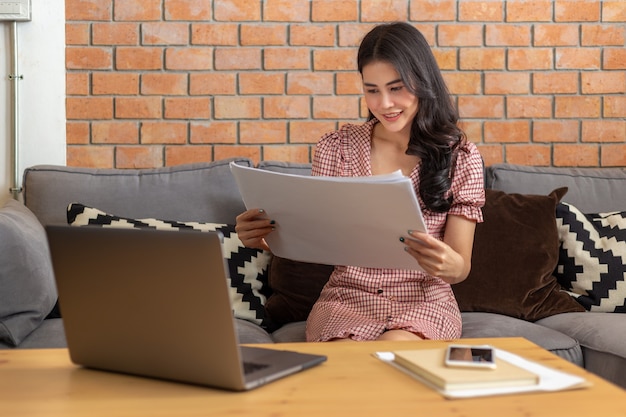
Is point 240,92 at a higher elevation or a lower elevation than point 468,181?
higher

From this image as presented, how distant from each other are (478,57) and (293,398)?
2201 mm

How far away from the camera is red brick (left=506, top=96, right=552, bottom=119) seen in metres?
3.04

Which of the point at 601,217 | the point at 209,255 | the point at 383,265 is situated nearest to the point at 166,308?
the point at 209,255

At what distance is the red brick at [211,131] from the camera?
2973mm

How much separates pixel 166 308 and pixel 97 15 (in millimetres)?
2092

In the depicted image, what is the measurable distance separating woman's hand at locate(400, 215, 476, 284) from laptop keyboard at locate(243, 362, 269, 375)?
0.58m

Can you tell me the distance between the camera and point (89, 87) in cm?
294

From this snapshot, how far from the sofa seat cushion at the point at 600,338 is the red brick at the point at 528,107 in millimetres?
951

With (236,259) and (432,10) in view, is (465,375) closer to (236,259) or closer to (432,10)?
(236,259)

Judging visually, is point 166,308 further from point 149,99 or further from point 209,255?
point 149,99

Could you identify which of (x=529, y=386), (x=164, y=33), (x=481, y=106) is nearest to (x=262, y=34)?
(x=164, y=33)

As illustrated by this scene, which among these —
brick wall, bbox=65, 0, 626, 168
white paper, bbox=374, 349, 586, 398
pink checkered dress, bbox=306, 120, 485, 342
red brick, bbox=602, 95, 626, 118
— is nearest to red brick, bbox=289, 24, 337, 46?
brick wall, bbox=65, 0, 626, 168

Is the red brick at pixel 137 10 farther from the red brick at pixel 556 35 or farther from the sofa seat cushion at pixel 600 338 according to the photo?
the sofa seat cushion at pixel 600 338

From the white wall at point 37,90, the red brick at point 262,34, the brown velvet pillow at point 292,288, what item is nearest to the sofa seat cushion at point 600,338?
the brown velvet pillow at point 292,288
